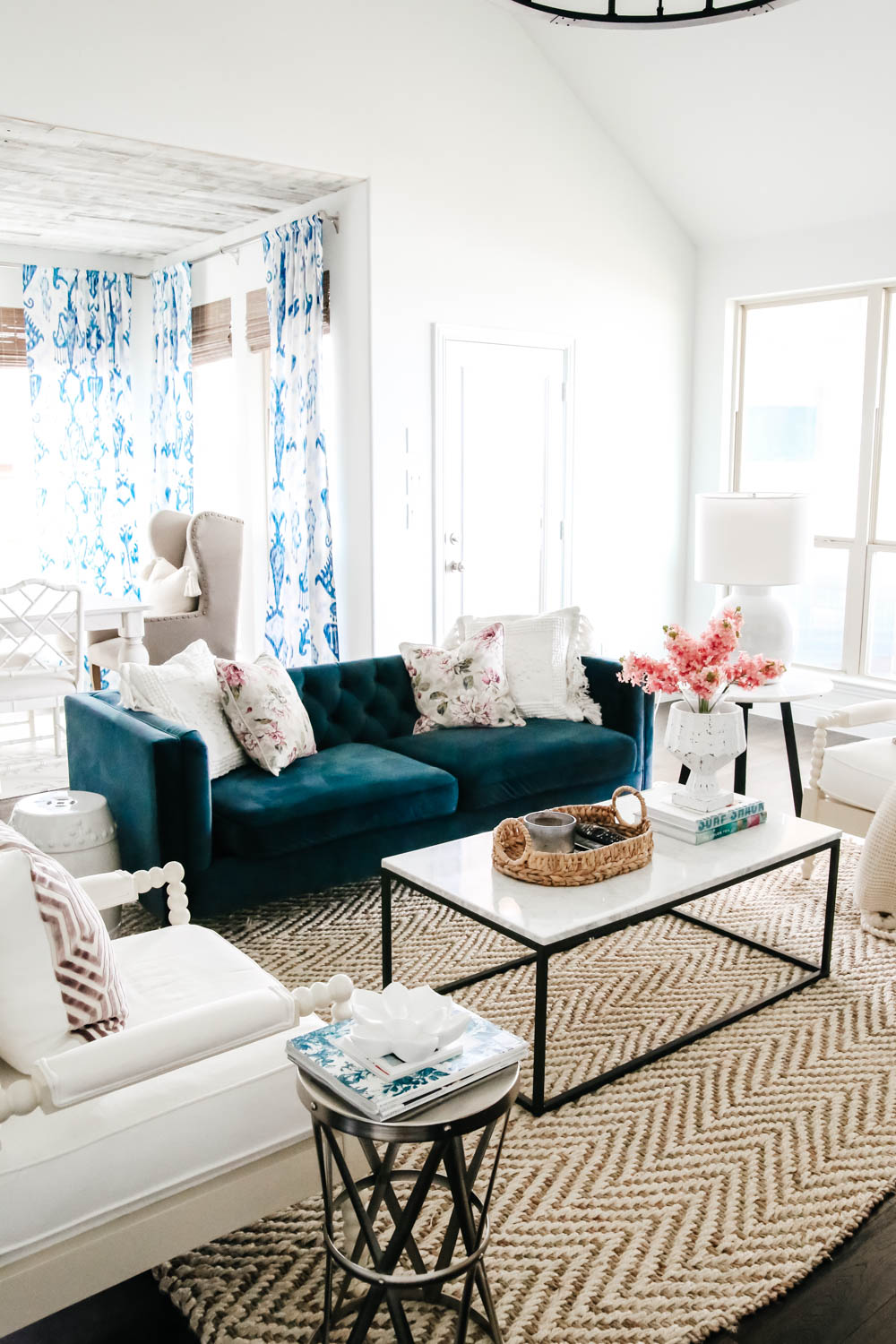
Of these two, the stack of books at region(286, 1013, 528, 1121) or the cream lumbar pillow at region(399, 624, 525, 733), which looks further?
the cream lumbar pillow at region(399, 624, 525, 733)

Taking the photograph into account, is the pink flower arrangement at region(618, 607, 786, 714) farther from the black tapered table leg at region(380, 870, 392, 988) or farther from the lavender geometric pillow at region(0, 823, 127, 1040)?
the lavender geometric pillow at region(0, 823, 127, 1040)

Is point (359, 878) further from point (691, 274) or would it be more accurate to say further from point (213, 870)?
point (691, 274)

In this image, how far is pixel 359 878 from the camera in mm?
3627

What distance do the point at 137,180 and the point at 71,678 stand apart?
238cm

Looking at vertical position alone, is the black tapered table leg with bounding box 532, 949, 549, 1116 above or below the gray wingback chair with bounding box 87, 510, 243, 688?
below

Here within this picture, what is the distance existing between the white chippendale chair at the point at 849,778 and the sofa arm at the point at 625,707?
2.11 feet

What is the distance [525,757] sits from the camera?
3881 mm

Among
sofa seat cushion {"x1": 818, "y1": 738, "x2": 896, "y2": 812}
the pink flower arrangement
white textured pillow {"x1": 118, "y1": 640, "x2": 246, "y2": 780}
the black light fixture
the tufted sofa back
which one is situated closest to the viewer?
the black light fixture

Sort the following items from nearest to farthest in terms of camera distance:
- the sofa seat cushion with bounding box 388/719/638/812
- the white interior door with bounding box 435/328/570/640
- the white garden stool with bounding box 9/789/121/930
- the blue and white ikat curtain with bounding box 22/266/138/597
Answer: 1. the white garden stool with bounding box 9/789/121/930
2. the sofa seat cushion with bounding box 388/719/638/812
3. the white interior door with bounding box 435/328/570/640
4. the blue and white ikat curtain with bounding box 22/266/138/597

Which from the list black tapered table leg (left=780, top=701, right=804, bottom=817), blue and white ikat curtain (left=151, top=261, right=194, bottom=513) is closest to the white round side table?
black tapered table leg (left=780, top=701, right=804, bottom=817)

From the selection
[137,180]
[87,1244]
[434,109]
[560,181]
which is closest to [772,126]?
[560,181]

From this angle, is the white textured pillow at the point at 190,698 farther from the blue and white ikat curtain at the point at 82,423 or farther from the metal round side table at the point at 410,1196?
the blue and white ikat curtain at the point at 82,423

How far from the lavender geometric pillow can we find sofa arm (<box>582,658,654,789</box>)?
2722 mm

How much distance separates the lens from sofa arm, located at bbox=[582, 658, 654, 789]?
4234 millimetres
